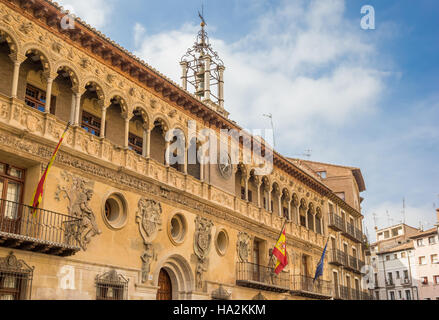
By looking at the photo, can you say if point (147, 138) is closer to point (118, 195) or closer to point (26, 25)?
point (118, 195)

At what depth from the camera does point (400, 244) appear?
69438 mm

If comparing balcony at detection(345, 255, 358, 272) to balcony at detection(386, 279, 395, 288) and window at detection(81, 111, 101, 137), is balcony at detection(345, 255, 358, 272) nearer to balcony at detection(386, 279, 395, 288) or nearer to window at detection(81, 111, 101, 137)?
window at detection(81, 111, 101, 137)

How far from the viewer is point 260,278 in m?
24.9

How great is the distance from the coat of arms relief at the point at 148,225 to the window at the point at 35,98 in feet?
14.8

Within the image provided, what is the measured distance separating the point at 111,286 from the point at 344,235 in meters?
23.8

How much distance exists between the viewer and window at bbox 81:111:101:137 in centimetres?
1821

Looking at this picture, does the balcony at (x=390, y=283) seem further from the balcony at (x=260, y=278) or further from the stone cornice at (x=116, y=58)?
the stone cornice at (x=116, y=58)

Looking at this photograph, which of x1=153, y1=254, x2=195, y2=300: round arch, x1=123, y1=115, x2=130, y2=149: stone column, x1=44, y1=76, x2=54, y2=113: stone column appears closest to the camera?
x1=44, y1=76, x2=54, y2=113: stone column

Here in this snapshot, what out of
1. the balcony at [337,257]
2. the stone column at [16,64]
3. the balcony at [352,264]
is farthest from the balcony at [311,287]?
the stone column at [16,64]

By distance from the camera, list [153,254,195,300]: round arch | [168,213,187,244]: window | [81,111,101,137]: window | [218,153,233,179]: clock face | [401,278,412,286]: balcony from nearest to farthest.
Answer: [81,111,101,137]: window < [153,254,195,300]: round arch < [168,213,187,244]: window < [218,153,233,179]: clock face < [401,278,412,286]: balcony

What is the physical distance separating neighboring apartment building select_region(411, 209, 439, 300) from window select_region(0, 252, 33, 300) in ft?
170

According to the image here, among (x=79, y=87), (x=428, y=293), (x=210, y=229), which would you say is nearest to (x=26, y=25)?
(x=79, y=87)

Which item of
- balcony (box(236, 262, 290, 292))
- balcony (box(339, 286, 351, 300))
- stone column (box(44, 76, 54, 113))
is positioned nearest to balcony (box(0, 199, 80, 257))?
stone column (box(44, 76, 54, 113))

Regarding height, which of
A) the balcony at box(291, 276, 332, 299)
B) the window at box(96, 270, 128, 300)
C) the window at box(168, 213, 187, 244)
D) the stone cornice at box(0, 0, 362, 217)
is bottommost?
the window at box(96, 270, 128, 300)
